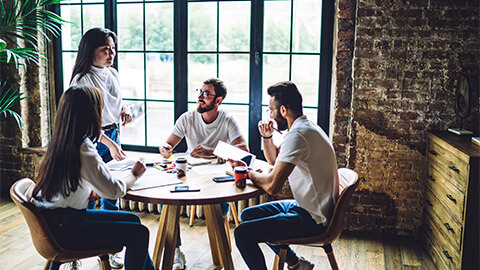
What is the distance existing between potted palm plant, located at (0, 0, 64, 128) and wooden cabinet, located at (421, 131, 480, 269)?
→ 3.40 metres

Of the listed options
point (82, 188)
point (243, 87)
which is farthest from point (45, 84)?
point (82, 188)

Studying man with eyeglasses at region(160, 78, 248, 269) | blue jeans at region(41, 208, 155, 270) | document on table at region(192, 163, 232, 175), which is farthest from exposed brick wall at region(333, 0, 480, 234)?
blue jeans at region(41, 208, 155, 270)

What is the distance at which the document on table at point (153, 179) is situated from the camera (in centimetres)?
271

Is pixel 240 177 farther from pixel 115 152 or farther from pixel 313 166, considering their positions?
pixel 115 152

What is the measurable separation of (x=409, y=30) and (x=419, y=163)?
1090 mm

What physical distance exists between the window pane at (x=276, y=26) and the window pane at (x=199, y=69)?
0.53m

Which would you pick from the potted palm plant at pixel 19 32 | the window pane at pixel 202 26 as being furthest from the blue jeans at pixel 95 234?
the window pane at pixel 202 26

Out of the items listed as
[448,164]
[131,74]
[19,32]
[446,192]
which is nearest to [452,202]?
[446,192]

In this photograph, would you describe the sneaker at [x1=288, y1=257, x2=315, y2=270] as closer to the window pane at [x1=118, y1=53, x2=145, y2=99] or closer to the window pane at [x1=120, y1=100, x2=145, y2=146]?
the window pane at [x1=120, y1=100, x2=145, y2=146]

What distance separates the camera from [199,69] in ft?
14.6

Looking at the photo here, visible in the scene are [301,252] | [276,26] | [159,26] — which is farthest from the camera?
[159,26]

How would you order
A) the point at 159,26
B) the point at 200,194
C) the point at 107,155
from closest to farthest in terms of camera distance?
the point at 200,194 < the point at 107,155 < the point at 159,26

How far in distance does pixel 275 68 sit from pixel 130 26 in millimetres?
1505

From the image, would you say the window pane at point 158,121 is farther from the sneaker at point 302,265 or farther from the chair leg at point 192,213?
the sneaker at point 302,265
